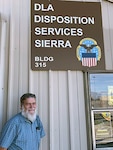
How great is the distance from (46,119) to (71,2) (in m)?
2.03

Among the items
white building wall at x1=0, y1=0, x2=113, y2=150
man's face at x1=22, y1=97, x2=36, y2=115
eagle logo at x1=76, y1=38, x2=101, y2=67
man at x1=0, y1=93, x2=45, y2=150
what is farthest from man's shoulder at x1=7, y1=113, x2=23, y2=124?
eagle logo at x1=76, y1=38, x2=101, y2=67

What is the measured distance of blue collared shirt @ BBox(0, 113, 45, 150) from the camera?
2790 mm

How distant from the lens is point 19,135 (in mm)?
2838

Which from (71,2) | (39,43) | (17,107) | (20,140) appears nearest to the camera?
(20,140)

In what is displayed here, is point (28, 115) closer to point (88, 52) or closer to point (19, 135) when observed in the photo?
point (19, 135)

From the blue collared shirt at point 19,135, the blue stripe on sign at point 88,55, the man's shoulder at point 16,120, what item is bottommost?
the blue collared shirt at point 19,135

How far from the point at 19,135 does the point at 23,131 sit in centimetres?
7

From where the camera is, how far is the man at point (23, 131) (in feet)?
9.20

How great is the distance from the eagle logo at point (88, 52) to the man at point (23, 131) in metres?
1.12

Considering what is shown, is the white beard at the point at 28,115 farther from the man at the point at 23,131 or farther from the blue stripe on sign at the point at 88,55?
the blue stripe on sign at the point at 88,55

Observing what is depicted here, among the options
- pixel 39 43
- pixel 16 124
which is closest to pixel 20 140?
pixel 16 124

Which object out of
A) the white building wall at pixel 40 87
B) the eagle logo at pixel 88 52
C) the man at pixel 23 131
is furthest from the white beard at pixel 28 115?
the eagle logo at pixel 88 52

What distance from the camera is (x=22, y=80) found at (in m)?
3.46

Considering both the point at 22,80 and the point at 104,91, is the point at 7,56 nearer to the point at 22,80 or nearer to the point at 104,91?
the point at 22,80
